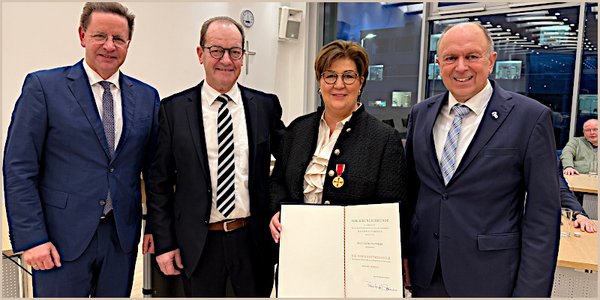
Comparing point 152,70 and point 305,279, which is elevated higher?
point 152,70

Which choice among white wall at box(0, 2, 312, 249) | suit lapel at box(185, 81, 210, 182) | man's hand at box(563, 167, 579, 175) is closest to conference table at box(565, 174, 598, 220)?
man's hand at box(563, 167, 579, 175)

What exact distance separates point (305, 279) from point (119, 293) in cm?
94

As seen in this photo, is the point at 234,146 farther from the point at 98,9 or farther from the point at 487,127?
the point at 487,127

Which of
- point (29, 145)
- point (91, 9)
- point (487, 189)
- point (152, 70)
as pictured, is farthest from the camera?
point (152, 70)

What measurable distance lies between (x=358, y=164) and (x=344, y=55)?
45 cm

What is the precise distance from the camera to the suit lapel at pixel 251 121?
2.07m

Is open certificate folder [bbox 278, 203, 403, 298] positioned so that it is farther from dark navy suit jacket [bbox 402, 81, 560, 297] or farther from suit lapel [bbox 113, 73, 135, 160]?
suit lapel [bbox 113, 73, 135, 160]

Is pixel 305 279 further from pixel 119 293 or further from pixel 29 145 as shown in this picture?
pixel 29 145

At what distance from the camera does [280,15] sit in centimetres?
710

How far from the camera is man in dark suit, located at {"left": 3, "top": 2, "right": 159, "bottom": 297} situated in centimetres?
186

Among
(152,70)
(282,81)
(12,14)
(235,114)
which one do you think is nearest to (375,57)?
(282,81)

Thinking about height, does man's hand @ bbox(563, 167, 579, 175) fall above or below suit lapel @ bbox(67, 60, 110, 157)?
below

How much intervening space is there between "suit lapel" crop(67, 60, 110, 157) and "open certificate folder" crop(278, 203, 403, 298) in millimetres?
877

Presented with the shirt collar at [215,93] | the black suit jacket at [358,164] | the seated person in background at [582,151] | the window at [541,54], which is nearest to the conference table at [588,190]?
the seated person in background at [582,151]
